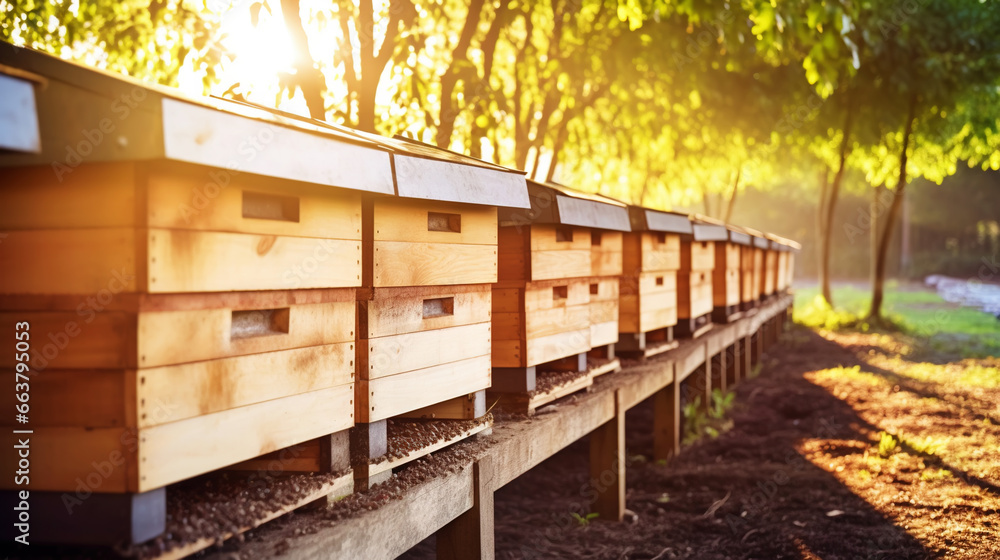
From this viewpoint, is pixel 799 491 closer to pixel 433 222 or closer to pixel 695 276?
pixel 695 276

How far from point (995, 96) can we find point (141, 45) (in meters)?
17.2

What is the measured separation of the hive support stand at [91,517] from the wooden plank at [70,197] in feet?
2.37

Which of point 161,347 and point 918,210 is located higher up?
point 918,210

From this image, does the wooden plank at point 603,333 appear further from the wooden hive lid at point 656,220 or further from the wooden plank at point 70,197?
the wooden plank at point 70,197

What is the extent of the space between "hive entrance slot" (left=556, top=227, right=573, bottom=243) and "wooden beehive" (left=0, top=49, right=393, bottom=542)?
2.66 meters

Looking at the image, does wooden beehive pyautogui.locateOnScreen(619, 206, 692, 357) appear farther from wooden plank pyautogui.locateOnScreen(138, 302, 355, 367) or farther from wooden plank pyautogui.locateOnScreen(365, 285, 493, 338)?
wooden plank pyautogui.locateOnScreen(138, 302, 355, 367)

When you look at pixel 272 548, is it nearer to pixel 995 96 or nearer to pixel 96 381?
pixel 96 381

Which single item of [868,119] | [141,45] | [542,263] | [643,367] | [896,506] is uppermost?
[868,119]

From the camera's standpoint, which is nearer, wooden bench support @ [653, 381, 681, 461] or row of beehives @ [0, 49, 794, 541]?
row of beehives @ [0, 49, 794, 541]

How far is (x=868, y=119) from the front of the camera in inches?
736

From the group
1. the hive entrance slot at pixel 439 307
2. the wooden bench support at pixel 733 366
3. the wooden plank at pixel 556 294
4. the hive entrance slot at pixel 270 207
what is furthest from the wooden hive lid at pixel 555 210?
the wooden bench support at pixel 733 366

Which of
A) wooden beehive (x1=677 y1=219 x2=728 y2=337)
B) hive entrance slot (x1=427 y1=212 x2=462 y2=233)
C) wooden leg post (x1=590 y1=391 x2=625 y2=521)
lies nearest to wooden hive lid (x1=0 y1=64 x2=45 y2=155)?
hive entrance slot (x1=427 y1=212 x2=462 y2=233)

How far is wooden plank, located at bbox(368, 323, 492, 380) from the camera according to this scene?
3045 millimetres

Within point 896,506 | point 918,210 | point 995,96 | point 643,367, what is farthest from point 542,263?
point 918,210
